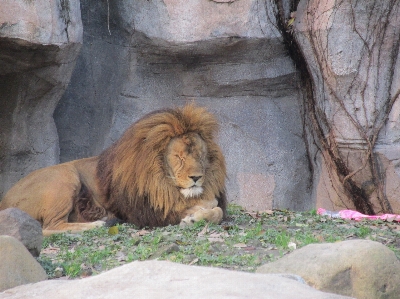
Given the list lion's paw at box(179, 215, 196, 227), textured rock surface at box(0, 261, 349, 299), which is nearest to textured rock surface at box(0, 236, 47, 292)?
textured rock surface at box(0, 261, 349, 299)

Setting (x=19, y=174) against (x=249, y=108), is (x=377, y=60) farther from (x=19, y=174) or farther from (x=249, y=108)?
(x=19, y=174)

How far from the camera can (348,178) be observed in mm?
8469

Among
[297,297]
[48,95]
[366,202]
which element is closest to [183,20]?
[48,95]

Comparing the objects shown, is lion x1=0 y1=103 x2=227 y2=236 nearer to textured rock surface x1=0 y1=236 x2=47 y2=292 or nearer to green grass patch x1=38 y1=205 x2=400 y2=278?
green grass patch x1=38 y1=205 x2=400 y2=278

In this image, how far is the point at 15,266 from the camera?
12.7 ft

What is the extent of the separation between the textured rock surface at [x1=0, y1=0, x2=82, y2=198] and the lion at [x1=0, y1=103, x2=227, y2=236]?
42.6 inches

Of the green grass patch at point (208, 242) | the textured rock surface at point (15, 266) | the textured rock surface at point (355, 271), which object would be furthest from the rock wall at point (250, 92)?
the textured rock surface at point (355, 271)

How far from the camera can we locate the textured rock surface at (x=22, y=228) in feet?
14.9

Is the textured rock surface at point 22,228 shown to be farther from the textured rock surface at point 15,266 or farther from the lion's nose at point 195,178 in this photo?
the lion's nose at point 195,178

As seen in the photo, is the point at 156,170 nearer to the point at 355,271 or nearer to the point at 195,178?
the point at 195,178

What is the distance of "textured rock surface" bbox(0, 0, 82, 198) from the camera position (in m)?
6.53

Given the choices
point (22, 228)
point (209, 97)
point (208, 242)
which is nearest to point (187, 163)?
point (208, 242)

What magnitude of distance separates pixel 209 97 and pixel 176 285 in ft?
20.5

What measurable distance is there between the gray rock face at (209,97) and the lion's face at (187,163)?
7.47 ft
